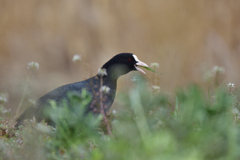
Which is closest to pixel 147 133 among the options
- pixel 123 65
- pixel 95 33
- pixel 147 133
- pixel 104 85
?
pixel 147 133

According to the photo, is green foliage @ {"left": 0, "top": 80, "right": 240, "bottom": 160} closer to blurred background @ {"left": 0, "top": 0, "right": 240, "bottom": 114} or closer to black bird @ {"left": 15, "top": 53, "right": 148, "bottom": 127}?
black bird @ {"left": 15, "top": 53, "right": 148, "bottom": 127}

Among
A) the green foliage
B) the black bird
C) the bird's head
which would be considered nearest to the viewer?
the green foliage

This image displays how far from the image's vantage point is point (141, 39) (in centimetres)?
663

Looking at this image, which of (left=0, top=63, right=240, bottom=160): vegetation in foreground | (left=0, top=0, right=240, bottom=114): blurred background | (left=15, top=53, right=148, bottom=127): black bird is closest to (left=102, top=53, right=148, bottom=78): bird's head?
(left=15, top=53, right=148, bottom=127): black bird

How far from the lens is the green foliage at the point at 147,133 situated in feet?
3.64

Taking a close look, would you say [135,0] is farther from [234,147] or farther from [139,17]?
[234,147]

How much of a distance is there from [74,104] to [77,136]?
0.11 m

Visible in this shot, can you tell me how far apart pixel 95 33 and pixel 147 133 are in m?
5.56

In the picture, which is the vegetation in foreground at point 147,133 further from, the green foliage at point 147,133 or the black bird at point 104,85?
the black bird at point 104,85

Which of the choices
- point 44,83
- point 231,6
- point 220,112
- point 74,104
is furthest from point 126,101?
point 231,6

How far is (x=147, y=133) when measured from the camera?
1261 millimetres

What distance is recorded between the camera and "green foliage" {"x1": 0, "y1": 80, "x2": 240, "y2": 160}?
111 centimetres

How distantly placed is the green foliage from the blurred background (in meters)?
5.05

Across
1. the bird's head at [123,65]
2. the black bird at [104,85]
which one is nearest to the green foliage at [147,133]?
the black bird at [104,85]
